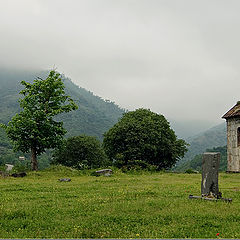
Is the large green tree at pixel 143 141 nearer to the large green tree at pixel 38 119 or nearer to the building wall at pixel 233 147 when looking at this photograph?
the building wall at pixel 233 147

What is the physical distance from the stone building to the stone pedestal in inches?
930

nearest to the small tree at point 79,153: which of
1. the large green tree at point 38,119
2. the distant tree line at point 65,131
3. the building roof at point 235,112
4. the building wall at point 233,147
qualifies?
the distant tree line at point 65,131

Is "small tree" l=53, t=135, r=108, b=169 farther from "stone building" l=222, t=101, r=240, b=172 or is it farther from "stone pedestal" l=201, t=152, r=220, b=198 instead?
"stone pedestal" l=201, t=152, r=220, b=198

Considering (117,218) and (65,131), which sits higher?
(65,131)

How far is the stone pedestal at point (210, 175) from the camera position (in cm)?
1217

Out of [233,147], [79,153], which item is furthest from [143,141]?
[79,153]

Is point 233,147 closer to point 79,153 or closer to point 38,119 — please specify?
point 38,119

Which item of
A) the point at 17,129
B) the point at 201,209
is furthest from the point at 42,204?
the point at 17,129

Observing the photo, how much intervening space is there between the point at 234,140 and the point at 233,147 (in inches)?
35.0

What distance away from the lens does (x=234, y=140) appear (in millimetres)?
34594

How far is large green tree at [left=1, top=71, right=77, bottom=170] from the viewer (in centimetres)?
2903

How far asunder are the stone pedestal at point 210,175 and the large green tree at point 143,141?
21957 mm

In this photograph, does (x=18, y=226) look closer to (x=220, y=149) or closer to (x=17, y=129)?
(x=17, y=129)

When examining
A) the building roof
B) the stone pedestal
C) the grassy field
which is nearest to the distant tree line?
the building roof
